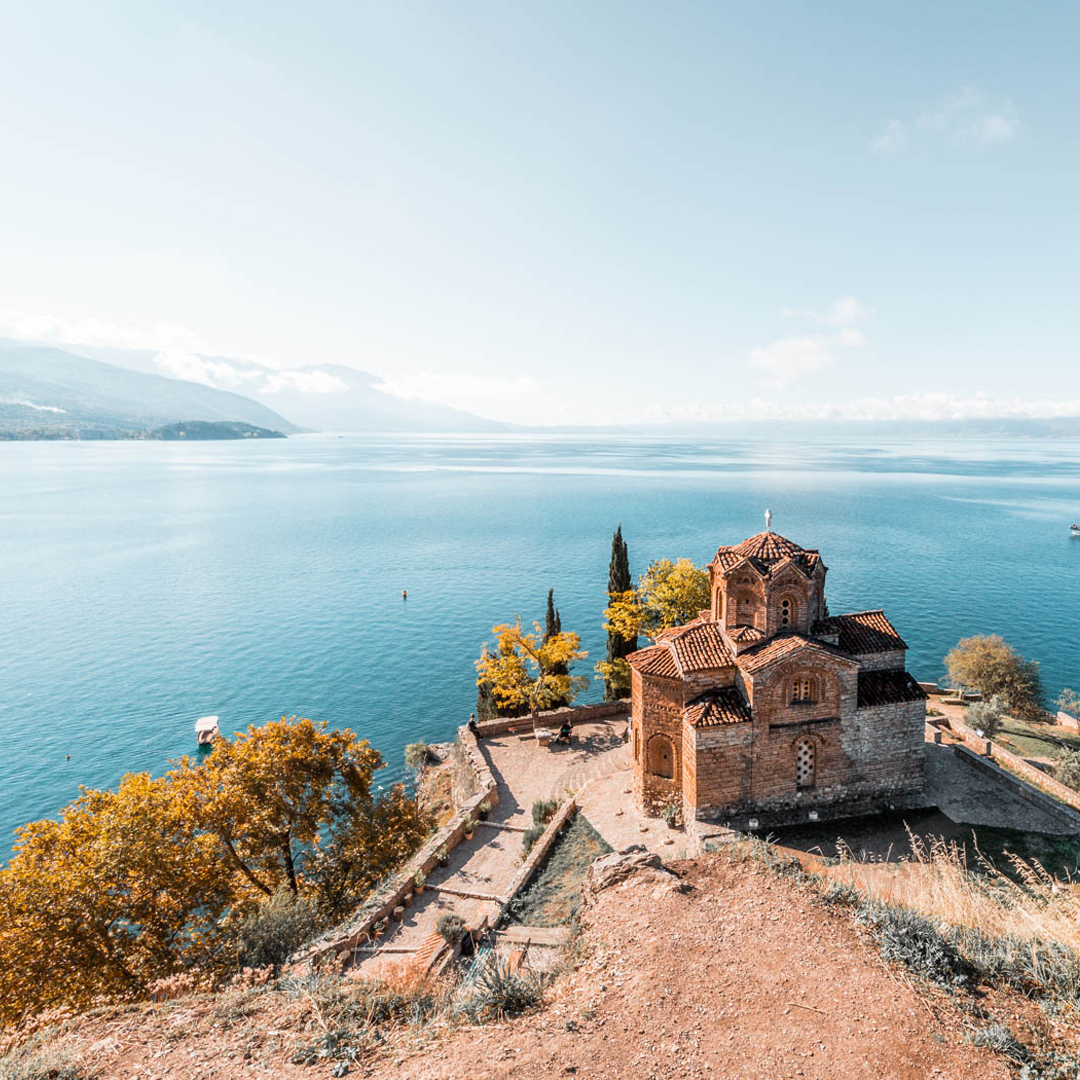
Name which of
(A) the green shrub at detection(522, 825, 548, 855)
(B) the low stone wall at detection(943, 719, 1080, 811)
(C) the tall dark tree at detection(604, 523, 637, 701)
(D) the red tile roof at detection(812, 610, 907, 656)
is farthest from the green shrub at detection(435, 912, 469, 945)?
(B) the low stone wall at detection(943, 719, 1080, 811)

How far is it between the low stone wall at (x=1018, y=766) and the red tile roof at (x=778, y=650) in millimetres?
12005

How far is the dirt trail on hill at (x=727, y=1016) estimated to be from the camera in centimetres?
902

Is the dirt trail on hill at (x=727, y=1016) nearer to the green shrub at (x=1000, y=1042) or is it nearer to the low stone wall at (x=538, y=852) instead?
the green shrub at (x=1000, y=1042)

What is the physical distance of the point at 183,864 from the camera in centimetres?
1761

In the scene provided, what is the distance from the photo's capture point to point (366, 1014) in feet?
35.0

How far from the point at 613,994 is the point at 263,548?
9315cm

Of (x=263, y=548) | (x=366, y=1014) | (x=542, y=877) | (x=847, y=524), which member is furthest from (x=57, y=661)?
(x=847, y=524)

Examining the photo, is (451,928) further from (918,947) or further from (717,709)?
(918,947)

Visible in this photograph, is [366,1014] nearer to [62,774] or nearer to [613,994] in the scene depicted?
[613,994]

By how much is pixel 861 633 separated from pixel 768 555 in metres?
5.29

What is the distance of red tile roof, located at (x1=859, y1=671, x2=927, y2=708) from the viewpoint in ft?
72.6

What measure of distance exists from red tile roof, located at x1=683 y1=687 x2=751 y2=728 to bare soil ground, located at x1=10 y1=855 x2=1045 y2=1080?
27.3 feet

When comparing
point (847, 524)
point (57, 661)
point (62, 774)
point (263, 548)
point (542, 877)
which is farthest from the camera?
point (847, 524)

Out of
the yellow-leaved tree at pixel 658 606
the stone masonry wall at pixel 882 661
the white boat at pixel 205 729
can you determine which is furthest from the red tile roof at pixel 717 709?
the white boat at pixel 205 729
